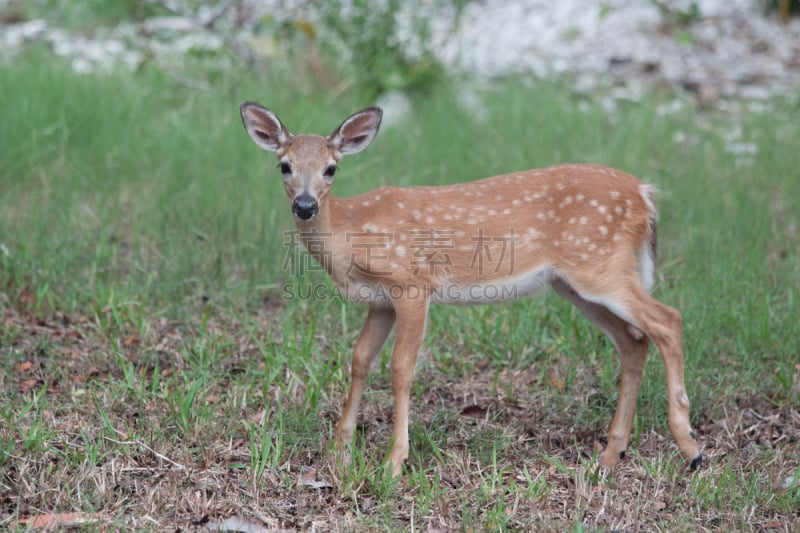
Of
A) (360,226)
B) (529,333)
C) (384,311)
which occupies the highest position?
(360,226)

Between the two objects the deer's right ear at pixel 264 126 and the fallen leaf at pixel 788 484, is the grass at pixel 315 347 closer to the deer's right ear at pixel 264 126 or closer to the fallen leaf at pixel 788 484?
the fallen leaf at pixel 788 484

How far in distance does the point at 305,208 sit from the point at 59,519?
1.61 metres

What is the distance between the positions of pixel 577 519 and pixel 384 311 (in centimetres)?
148

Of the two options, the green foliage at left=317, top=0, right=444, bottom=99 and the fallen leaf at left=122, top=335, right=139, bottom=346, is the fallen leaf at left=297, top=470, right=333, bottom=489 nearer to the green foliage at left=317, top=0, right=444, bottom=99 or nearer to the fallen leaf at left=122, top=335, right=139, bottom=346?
the fallen leaf at left=122, top=335, right=139, bottom=346

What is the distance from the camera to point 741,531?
3850mm

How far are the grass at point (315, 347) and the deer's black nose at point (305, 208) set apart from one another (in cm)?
91

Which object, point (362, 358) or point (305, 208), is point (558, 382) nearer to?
point (362, 358)

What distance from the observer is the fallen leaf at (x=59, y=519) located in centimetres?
374

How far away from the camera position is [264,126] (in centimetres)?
484

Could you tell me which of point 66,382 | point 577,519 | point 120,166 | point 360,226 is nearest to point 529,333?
point 360,226

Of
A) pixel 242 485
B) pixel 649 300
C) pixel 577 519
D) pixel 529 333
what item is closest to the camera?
pixel 577 519

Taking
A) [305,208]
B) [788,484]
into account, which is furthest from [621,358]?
[305,208]

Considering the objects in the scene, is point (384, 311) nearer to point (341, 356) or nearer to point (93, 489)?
point (341, 356)

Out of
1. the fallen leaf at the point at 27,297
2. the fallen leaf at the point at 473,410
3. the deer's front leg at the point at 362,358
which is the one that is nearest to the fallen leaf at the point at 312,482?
the deer's front leg at the point at 362,358
